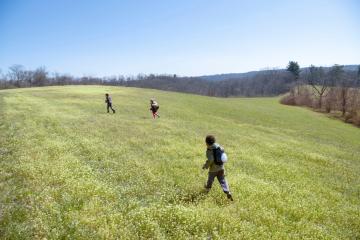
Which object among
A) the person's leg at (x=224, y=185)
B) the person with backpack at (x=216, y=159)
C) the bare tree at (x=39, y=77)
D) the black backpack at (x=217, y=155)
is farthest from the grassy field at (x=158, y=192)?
the bare tree at (x=39, y=77)

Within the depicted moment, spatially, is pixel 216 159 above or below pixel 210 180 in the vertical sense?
above

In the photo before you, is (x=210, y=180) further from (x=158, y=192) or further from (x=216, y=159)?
(x=158, y=192)

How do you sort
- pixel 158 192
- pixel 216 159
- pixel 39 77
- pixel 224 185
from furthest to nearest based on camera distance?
pixel 39 77
pixel 158 192
pixel 224 185
pixel 216 159

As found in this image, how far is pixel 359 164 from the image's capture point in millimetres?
26188

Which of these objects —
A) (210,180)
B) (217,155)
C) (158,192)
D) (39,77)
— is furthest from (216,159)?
(39,77)

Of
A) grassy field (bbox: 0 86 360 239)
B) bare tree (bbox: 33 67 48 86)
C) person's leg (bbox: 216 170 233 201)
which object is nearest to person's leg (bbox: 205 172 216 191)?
person's leg (bbox: 216 170 233 201)

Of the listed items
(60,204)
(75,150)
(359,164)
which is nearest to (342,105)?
(359,164)

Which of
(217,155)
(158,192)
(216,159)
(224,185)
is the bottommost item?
(158,192)

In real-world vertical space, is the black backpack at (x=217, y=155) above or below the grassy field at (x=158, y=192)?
above

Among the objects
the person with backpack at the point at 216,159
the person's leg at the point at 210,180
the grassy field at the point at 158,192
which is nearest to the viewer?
the grassy field at the point at 158,192

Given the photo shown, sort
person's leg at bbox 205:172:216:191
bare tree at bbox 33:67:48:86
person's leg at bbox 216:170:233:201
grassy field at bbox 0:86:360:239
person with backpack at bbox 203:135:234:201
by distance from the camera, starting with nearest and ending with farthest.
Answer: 1. grassy field at bbox 0:86:360:239
2. person with backpack at bbox 203:135:234:201
3. person's leg at bbox 216:170:233:201
4. person's leg at bbox 205:172:216:191
5. bare tree at bbox 33:67:48:86

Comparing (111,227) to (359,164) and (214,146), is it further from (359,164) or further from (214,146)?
(359,164)

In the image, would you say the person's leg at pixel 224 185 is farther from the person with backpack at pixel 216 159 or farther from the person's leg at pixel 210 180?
the person's leg at pixel 210 180

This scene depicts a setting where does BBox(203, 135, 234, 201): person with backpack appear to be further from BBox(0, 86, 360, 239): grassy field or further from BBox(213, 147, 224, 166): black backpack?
BBox(0, 86, 360, 239): grassy field
